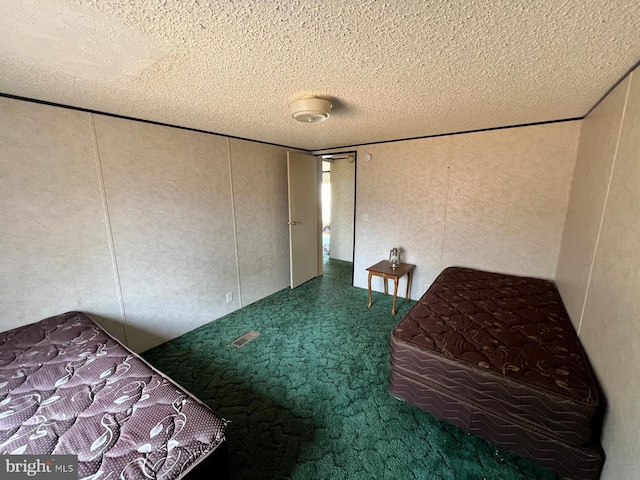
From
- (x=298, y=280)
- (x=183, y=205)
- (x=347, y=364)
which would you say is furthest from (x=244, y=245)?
(x=347, y=364)

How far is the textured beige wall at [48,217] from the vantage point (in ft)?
5.60

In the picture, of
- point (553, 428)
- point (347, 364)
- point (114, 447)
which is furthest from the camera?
point (347, 364)

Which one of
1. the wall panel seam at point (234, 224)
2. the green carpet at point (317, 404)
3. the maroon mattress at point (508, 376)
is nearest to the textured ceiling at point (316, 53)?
the wall panel seam at point (234, 224)

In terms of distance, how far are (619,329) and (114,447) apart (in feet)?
7.23

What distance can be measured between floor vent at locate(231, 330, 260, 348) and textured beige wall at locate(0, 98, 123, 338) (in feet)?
3.85

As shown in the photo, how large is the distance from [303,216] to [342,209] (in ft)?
5.43

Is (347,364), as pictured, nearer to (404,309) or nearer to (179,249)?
(404,309)

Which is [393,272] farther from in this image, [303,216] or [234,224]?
[234,224]

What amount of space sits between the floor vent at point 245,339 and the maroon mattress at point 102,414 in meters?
1.12

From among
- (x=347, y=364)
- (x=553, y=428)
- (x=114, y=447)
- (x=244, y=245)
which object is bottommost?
(x=347, y=364)

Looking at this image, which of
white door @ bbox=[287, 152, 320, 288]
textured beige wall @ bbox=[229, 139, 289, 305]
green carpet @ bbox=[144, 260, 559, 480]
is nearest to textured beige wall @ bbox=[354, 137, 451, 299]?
white door @ bbox=[287, 152, 320, 288]

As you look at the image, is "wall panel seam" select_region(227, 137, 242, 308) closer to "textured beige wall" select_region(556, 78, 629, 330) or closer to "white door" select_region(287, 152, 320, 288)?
"white door" select_region(287, 152, 320, 288)

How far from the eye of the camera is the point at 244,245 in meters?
3.29
